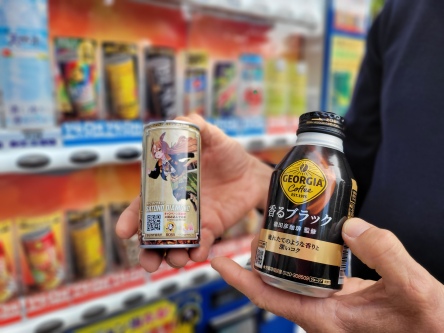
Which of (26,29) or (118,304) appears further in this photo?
(118,304)

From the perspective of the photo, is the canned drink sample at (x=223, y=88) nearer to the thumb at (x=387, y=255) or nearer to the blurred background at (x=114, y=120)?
the blurred background at (x=114, y=120)

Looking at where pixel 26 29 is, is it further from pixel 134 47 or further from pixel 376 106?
pixel 376 106

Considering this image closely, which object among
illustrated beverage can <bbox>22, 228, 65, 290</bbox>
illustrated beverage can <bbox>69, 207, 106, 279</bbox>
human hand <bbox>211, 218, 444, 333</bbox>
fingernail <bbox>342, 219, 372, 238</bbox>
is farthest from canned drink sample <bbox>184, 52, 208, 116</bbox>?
fingernail <bbox>342, 219, 372, 238</bbox>

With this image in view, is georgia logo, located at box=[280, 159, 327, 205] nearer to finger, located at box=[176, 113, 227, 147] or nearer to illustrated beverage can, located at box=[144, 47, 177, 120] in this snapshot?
finger, located at box=[176, 113, 227, 147]

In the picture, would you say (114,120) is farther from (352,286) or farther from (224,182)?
(352,286)

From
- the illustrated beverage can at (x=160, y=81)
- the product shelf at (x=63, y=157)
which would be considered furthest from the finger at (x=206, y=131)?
the illustrated beverage can at (x=160, y=81)

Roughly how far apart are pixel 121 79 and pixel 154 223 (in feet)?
2.92

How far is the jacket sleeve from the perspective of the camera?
1013 mm

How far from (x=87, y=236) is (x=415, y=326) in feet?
3.95

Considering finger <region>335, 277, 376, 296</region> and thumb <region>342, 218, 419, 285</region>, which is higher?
thumb <region>342, 218, 419, 285</region>

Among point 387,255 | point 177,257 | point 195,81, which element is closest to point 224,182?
point 177,257

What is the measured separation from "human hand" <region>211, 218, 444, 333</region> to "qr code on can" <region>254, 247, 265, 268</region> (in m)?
0.03

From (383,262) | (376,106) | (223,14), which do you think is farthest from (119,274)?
(223,14)

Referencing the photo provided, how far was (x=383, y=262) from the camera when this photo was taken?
54 centimetres
